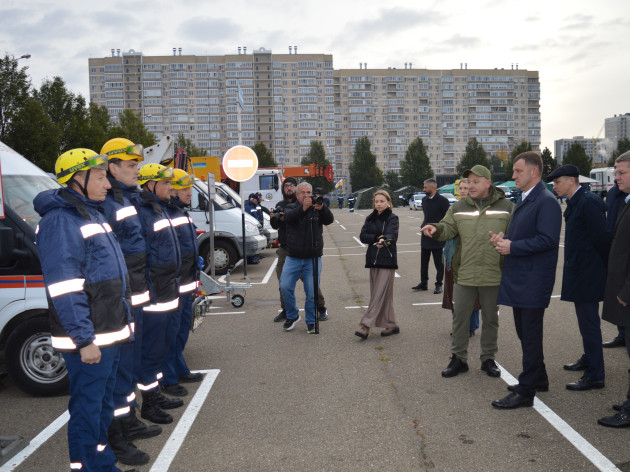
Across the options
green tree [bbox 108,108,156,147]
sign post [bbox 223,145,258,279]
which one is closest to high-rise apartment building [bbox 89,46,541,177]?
green tree [bbox 108,108,156,147]

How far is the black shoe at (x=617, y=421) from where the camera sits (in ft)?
14.4

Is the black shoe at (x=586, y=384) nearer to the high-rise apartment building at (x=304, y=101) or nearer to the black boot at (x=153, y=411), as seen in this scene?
the black boot at (x=153, y=411)

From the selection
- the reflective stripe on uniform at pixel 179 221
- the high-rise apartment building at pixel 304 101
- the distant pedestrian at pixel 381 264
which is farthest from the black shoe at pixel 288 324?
the high-rise apartment building at pixel 304 101

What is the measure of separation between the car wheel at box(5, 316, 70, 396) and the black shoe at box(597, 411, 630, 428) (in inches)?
184

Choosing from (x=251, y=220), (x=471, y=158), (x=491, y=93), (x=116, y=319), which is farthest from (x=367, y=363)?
(x=491, y=93)

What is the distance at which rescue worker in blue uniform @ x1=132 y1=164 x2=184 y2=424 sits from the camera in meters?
4.94

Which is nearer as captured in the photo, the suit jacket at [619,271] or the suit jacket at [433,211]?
the suit jacket at [619,271]

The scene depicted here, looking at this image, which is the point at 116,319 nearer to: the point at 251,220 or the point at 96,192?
the point at 96,192

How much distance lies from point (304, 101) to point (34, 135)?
111 m

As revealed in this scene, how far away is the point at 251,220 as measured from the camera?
14984 mm

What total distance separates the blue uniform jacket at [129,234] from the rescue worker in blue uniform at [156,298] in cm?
29

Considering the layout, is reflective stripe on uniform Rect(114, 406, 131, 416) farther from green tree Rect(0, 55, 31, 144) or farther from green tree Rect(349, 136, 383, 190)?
green tree Rect(349, 136, 383, 190)

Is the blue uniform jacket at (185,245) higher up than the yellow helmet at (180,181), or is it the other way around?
the yellow helmet at (180,181)

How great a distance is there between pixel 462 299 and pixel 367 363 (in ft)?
4.18
